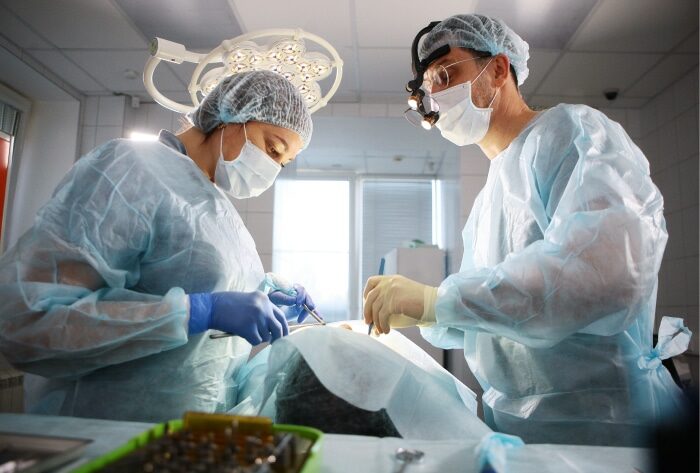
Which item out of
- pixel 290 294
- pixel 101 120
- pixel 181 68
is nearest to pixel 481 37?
pixel 290 294

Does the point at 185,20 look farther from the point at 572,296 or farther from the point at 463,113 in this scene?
the point at 572,296

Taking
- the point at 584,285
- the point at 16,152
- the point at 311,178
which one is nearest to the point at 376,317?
the point at 584,285

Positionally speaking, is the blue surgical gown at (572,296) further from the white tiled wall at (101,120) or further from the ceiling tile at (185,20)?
the white tiled wall at (101,120)

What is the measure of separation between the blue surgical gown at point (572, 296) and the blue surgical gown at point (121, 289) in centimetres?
56

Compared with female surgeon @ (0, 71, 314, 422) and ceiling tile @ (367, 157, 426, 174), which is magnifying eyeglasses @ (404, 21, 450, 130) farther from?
ceiling tile @ (367, 157, 426, 174)

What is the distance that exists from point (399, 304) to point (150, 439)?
22.1 inches

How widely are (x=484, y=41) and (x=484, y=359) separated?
891 mm

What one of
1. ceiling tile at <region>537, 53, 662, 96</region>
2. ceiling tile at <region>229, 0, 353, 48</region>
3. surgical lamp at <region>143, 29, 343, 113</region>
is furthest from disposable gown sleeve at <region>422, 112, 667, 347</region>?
ceiling tile at <region>537, 53, 662, 96</region>

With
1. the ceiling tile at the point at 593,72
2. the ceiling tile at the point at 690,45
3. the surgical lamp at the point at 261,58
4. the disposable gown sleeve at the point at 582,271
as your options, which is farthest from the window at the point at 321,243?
the disposable gown sleeve at the point at 582,271

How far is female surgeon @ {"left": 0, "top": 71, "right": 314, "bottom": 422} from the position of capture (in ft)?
2.88

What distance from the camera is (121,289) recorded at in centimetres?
98

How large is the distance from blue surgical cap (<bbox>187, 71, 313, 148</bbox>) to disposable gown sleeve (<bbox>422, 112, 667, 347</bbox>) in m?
0.74

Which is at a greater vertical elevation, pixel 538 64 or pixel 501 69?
pixel 538 64

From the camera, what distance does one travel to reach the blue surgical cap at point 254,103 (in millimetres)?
1323
